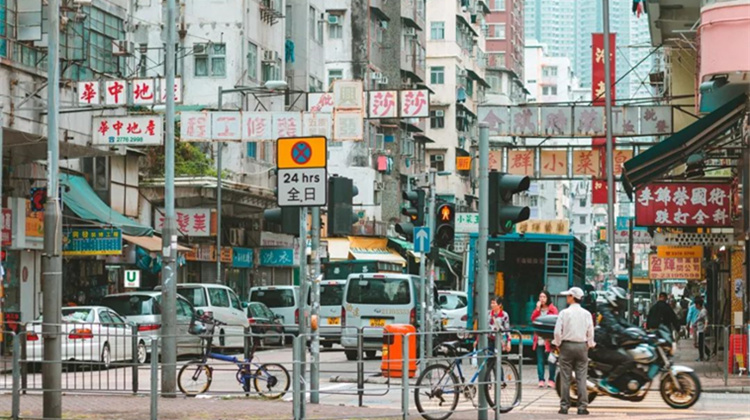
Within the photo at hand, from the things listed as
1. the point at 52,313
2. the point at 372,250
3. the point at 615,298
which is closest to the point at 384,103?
the point at 615,298

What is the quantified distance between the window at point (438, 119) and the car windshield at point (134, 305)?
62.8 meters

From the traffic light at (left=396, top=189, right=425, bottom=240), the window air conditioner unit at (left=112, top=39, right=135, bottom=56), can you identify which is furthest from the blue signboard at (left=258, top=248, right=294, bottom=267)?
the traffic light at (left=396, top=189, right=425, bottom=240)

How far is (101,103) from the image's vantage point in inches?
1303

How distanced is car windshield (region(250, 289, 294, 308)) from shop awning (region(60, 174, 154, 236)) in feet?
17.4

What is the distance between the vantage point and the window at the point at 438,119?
9519 centimetres

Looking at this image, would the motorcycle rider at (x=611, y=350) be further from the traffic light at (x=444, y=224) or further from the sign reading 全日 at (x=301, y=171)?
the sign reading 全日 at (x=301, y=171)

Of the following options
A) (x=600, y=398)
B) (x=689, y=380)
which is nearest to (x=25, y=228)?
(x=600, y=398)

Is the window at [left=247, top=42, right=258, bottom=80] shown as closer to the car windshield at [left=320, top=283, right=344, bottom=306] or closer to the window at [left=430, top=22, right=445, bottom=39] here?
the car windshield at [left=320, top=283, right=344, bottom=306]

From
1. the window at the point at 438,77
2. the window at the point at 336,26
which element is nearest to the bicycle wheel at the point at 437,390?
the window at the point at 336,26

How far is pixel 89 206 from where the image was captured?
39.6 m

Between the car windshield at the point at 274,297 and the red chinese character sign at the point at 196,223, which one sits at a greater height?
the red chinese character sign at the point at 196,223

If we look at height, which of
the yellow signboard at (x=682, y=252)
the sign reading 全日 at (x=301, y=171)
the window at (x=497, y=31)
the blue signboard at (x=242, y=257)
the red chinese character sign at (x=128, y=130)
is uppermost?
the window at (x=497, y=31)

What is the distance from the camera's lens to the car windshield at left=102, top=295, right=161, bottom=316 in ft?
108

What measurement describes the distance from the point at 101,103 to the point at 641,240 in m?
31.4
